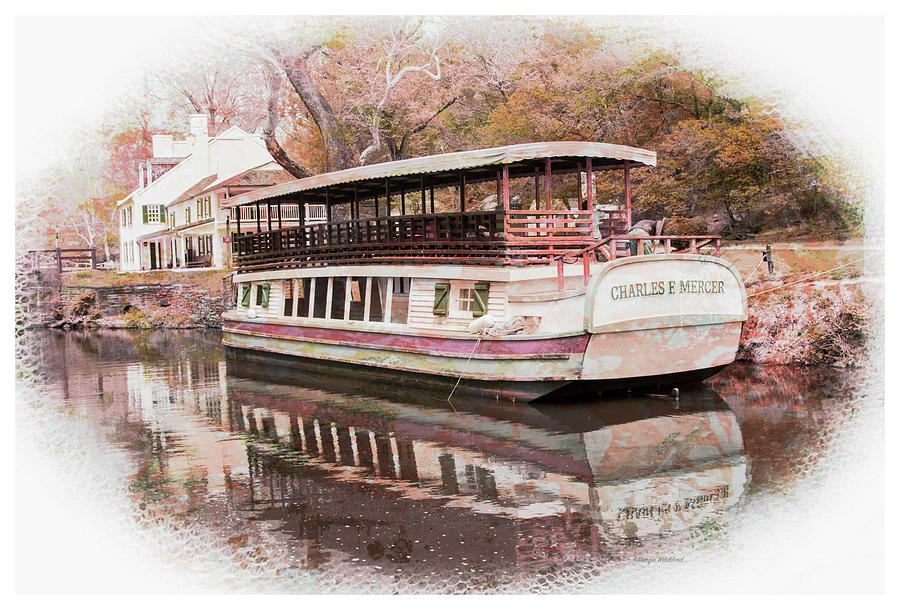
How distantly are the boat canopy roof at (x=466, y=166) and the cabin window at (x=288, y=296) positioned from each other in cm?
229

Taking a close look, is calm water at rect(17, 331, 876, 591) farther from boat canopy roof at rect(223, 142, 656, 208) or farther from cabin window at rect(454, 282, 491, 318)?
boat canopy roof at rect(223, 142, 656, 208)

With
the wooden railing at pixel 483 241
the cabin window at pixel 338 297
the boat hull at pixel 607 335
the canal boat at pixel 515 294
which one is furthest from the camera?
the cabin window at pixel 338 297

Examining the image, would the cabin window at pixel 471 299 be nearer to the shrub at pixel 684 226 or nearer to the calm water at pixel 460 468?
the calm water at pixel 460 468

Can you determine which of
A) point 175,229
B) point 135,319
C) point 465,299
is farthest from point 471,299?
point 175,229

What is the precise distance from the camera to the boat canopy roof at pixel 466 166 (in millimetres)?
14820

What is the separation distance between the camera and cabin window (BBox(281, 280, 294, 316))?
21.5 metres

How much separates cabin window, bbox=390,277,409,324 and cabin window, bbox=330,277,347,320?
1552 millimetres

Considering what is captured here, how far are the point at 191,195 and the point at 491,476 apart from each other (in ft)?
116

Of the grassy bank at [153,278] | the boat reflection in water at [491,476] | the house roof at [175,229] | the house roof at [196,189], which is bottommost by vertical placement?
the boat reflection in water at [491,476]

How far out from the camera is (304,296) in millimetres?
20938

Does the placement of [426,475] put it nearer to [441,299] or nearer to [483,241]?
[483,241]

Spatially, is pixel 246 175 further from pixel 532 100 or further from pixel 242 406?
pixel 242 406

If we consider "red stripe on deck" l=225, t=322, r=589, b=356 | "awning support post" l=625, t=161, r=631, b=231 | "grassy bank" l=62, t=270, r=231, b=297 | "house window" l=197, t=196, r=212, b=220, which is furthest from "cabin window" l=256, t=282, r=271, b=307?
"house window" l=197, t=196, r=212, b=220

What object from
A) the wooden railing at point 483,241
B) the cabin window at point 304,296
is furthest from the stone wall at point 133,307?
the wooden railing at point 483,241
